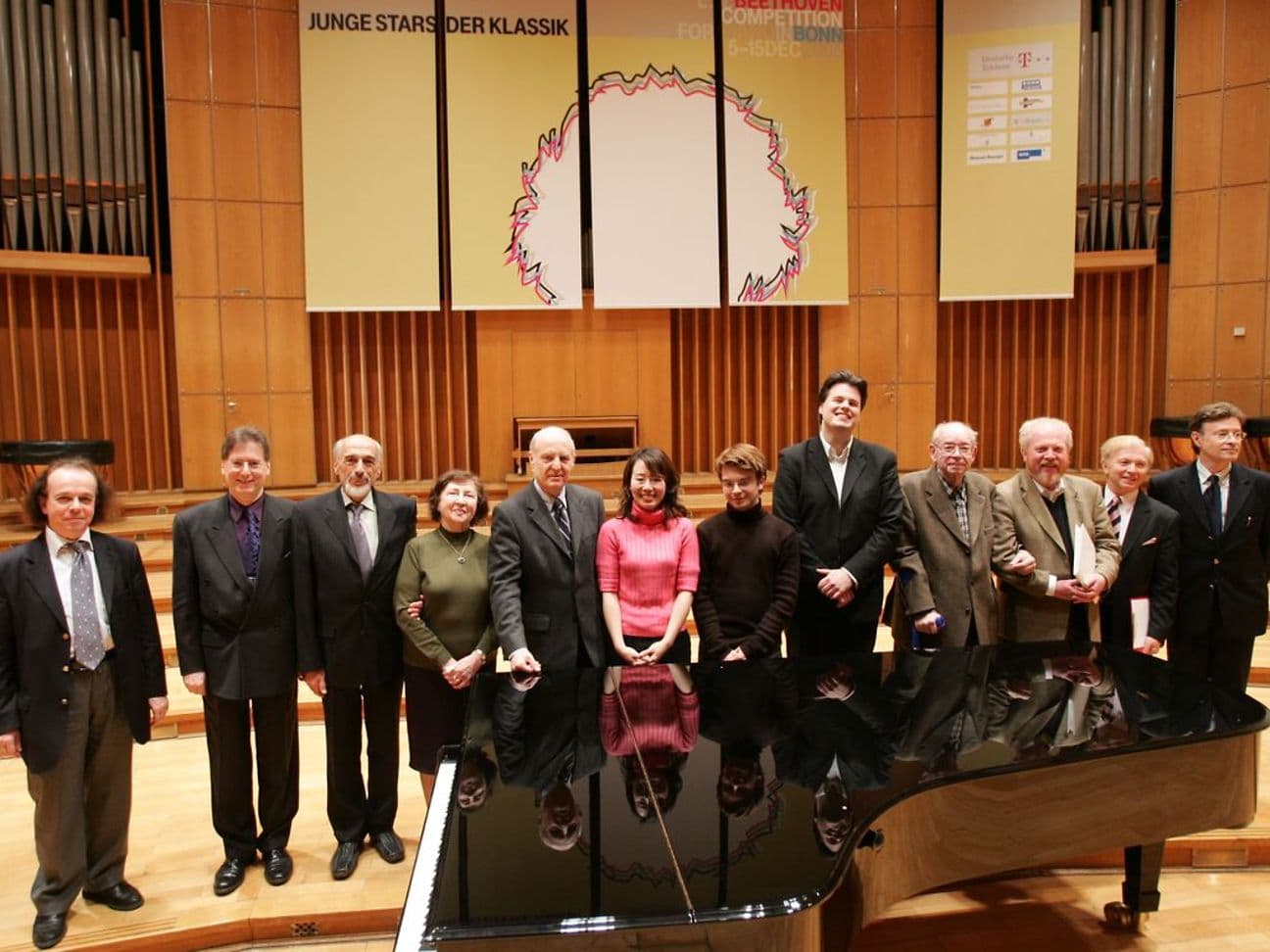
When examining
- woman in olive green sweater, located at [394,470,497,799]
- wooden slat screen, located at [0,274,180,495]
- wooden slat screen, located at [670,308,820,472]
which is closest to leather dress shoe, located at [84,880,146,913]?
woman in olive green sweater, located at [394,470,497,799]

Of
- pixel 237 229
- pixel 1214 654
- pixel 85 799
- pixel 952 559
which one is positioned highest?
pixel 237 229

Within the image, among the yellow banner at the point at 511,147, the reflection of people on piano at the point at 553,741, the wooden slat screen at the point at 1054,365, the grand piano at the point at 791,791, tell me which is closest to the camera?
the grand piano at the point at 791,791

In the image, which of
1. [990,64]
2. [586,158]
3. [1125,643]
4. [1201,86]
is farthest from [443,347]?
[1201,86]

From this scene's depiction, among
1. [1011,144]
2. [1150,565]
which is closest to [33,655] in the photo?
[1150,565]

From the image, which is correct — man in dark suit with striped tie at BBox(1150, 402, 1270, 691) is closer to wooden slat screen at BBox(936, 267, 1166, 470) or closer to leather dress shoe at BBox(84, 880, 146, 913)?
leather dress shoe at BBox(84, 880, 146, 913)

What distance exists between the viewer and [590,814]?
5.14ft

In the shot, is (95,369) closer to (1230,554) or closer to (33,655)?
(33,655)

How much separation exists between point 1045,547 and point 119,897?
106 inches

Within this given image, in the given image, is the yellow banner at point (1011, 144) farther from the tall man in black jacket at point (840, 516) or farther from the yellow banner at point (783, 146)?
the tall man in black jacket at point (840, 516)

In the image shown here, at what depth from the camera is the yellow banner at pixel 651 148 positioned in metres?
6.04

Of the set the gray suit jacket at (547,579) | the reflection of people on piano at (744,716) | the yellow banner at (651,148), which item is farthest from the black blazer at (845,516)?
the yellow banner at (651,148)

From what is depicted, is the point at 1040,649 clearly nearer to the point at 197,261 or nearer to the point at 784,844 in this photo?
the point at 784,844

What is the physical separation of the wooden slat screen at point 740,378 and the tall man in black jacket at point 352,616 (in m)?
4.38

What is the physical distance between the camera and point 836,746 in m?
1.86
